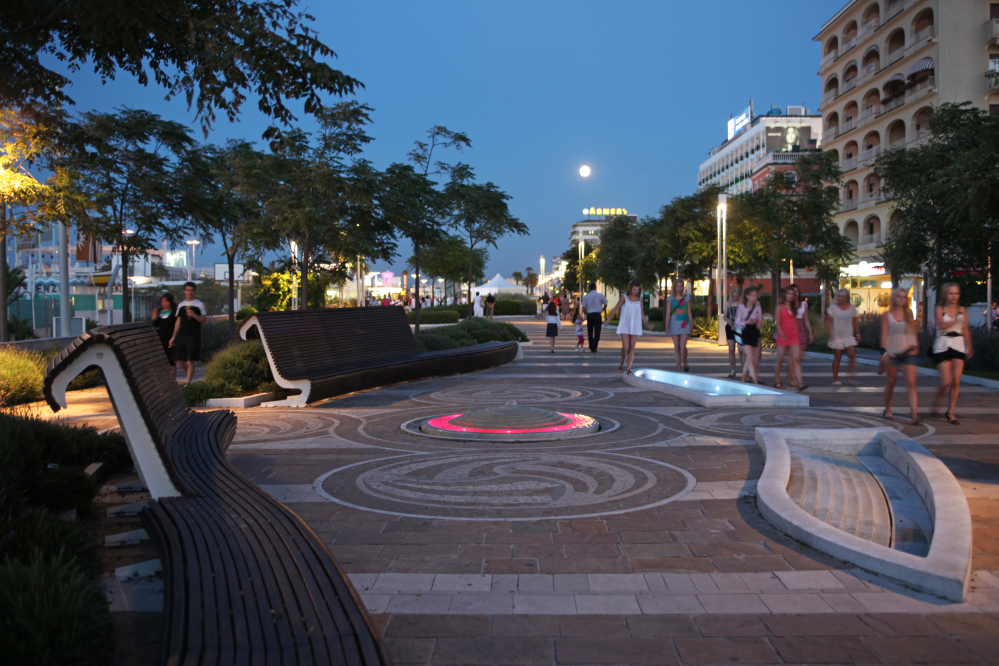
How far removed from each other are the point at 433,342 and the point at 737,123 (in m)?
91.5

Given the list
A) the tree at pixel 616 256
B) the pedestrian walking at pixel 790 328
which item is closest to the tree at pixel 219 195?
the pedestrian walking at pixel 790 328

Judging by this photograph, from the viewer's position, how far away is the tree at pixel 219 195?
16.8 meters

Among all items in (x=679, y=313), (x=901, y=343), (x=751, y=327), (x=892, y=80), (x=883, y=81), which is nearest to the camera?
(x=901, y=343)

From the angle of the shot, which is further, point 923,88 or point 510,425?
point 923,88

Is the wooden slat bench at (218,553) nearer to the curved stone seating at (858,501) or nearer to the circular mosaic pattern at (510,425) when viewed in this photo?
the curved stone seating at (858,501)

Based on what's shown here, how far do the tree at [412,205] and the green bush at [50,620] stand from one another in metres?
13.6

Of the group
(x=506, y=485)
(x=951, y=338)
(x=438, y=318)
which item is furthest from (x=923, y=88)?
(x=506, y=485)

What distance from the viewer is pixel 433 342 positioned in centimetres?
1773

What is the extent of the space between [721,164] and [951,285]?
102 m

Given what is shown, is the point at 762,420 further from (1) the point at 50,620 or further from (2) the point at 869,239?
(2) the point at 869,239

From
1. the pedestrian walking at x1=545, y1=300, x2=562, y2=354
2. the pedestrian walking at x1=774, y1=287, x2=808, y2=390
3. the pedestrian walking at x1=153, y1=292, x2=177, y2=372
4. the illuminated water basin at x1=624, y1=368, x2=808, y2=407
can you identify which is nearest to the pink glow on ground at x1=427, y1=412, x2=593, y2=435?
the illuminated water basin at x1=624, y1=368, x2=808, y2=407

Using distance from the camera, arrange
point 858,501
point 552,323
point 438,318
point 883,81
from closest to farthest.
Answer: point 858,501 < point 552,323 < point 438,318 < point 883,81

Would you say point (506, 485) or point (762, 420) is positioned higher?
point (762, 420)

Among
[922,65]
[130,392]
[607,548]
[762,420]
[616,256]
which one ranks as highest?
[922,65]
